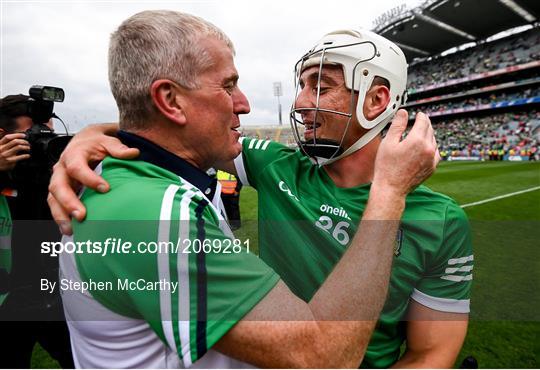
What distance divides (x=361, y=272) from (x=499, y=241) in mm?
6841

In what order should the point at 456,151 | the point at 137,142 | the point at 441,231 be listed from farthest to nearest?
the point at 456,151, the point at 441,231, the point at 137,142

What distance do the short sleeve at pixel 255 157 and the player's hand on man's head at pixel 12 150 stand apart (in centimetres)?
147

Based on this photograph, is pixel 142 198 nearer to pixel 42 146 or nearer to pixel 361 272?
pixel 361 272

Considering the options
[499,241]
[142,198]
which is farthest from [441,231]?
[499,241]

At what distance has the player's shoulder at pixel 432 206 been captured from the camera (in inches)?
66.7

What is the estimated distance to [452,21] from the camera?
38.9m

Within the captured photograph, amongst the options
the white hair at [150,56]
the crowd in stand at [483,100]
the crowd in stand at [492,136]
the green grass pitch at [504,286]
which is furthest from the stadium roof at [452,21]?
the white hair at [150,56]

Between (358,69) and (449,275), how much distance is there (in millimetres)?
1148

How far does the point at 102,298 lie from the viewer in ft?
3.25

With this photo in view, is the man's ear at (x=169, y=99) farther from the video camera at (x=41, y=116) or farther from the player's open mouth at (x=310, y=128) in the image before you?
the video camera at (x=41, y=116)

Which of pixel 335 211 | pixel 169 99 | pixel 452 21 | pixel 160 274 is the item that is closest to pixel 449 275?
pixel 335 211

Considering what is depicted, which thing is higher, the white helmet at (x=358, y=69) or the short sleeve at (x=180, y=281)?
the white helmet at (x=358, y=69)

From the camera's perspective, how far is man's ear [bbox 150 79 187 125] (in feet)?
3.98

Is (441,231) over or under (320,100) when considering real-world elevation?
under
